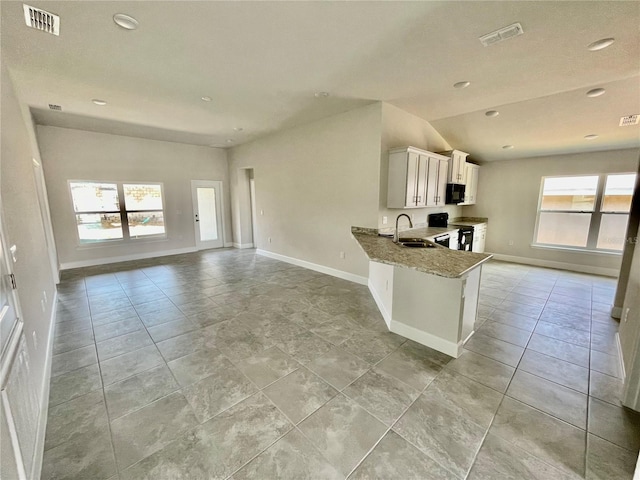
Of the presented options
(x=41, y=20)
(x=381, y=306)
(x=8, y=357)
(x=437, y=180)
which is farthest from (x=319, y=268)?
(x=41, y=20)

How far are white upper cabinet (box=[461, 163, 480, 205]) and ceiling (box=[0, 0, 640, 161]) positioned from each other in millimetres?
1189

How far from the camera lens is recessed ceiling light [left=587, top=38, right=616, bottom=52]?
2.33 meters

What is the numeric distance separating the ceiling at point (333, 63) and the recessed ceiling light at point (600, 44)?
69 mm

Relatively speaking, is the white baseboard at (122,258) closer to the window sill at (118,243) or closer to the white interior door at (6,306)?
the window sill at (118,243)

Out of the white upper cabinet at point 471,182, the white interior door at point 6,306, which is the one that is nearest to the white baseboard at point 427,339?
the white interior door at point 6,306

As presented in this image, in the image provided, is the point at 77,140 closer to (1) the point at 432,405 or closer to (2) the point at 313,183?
(2) the point at 313,183

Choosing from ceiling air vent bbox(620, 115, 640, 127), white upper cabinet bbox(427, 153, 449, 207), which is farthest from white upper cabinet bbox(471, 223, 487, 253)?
ceiling air vent bbox(620, 115, 640, 127)

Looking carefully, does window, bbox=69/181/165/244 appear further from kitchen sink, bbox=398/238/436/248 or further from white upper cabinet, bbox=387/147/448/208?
kitchen sink, bbox=398/238/436/248

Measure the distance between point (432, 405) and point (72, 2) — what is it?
4028 millimetres

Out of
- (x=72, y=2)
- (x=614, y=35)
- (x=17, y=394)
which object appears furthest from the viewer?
(x=614, y=35)

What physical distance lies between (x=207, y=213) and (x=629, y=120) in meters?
8.79

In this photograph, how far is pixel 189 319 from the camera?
130 inches

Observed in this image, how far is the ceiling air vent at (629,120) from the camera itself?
375 cm

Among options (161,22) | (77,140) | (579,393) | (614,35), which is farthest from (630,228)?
(77,140)
